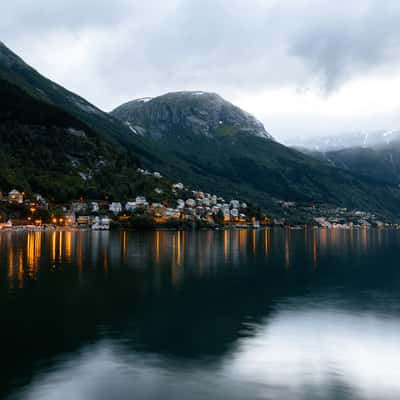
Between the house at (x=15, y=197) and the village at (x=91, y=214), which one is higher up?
the house at (x=15, y=197)

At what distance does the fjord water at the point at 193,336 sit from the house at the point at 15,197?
11134 centimetres

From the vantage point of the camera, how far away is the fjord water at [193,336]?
15.2m

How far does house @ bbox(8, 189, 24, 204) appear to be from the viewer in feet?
479

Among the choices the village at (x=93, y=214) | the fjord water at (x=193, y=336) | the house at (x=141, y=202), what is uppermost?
the house at (x=141, y=202)

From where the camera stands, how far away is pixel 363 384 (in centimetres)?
1573

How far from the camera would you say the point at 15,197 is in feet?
484

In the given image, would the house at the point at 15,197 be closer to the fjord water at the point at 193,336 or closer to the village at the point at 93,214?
the village at the point at 93,214

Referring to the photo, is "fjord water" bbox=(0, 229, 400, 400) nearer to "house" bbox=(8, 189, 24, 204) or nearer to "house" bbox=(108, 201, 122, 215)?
"house" bbox=(8, 189, 24, 204)

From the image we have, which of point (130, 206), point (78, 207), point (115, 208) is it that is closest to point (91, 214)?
point (78, 207)

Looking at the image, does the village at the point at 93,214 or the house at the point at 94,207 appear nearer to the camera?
the village at the point at 93,214

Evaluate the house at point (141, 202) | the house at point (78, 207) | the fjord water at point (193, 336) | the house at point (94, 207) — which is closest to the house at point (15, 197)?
the house at point (78, 207)

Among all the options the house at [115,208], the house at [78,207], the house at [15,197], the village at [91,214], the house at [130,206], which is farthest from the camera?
the house at [130,206]

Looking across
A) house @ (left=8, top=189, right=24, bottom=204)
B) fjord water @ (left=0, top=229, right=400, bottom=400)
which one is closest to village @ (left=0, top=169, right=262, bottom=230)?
house @ (left=8, top=189, right=24, bottom=204)

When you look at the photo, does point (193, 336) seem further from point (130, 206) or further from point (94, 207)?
point (130, 206)
